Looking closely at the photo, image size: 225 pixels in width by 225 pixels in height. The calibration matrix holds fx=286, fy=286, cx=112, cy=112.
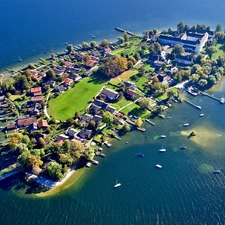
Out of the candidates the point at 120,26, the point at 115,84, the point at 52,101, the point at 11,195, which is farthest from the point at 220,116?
the point at 120,26

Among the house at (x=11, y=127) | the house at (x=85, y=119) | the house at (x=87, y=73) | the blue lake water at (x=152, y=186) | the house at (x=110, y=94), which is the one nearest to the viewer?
the blue lake water at (x=152, y=186)

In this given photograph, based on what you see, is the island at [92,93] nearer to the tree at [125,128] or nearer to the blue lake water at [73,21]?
the tree at [125,128]

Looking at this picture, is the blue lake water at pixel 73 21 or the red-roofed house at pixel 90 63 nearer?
the red-roofed house at pixel 90 63

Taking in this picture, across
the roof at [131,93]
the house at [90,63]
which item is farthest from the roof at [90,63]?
the roof at [131,93]

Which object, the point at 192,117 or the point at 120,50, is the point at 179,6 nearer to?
the point at 120,50

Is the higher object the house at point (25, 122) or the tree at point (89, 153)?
the house at point (25, 122)

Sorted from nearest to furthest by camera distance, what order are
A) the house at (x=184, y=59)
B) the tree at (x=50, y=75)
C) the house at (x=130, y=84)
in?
the house at (x=130, y=84) < the tree at (x=50, y=75) < the house at (x=184, y=59)
